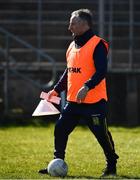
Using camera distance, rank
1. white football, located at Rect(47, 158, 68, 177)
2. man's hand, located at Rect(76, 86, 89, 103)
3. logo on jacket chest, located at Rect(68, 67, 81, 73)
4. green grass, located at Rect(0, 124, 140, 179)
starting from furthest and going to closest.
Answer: green grass, located at Rect(0, 124, 140, 179), logo on jacket chest, located at Rect(68, 67, 81, 73), white football, located at Rect(47, 158, 68, 177), man's hand, located at Rect(76, 86, 89, 103)

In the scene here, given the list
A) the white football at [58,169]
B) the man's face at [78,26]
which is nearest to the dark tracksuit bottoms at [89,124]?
the white football at [58,169]

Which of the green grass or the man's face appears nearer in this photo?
the man's face

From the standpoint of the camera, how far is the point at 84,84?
9680mm

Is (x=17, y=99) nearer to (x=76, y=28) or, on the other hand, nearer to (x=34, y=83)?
(x=34, y=83)

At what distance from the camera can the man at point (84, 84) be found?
980 centimetres

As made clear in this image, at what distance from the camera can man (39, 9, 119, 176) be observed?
32.1 ft

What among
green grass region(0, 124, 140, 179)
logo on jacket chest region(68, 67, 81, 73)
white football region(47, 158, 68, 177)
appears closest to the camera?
white football region(47, 158, 68, 177)

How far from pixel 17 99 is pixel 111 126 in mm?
2486

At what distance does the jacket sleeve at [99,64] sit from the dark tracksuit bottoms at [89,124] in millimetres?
358

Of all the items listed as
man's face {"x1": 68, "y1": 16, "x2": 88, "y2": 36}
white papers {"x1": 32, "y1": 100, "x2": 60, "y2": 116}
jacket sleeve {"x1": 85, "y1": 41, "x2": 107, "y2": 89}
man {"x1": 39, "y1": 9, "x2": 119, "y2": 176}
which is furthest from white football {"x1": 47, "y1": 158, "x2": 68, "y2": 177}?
man's face {"x1": 68, "y1": 16, "x2": 88, "y2": 36}

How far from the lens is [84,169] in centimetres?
1056

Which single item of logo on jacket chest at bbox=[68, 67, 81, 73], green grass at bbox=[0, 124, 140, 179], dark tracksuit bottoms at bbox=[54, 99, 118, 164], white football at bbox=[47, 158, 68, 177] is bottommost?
green grass at bbox=[0, 124, 140, 179]

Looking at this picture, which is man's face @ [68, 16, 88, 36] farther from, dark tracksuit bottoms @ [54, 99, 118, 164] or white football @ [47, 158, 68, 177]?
white football @ [47, 158, 68, 177]

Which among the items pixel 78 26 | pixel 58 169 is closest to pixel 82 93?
pixel 78 26
